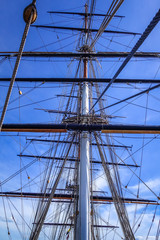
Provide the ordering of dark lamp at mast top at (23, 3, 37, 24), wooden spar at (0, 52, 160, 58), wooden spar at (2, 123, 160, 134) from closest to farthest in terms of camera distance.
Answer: dark lamp at mast top at (23, 3, 37, 24) → wooden spar at (2, 123, 160, 134) → wooden spar at (0, 52, 160, 58)

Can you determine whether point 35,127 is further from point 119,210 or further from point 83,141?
point 119,210

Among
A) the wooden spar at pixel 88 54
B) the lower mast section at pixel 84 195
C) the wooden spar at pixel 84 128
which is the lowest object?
the lower mast section at pixel 84 195

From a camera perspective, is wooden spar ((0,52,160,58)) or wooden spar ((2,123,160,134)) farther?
wooden spar ((0,52,160,58))

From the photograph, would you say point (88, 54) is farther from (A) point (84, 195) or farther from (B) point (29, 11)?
(B) point (29, 11)

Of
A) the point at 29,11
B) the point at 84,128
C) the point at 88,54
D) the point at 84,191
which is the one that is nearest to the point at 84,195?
the point at 84,191

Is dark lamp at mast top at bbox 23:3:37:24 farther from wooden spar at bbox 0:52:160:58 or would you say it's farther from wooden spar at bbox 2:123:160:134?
wooden spar at bbox 0:52:160:58

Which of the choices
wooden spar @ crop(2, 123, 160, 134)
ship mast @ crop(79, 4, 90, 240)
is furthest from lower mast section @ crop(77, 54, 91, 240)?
wooden spar @ crop(2, 123, 160, 134)

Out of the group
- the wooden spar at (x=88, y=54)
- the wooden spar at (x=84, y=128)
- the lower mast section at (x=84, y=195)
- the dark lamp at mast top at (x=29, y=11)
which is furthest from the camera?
the wooden spar at (x=88, y=54)

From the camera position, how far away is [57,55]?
10.5 meters

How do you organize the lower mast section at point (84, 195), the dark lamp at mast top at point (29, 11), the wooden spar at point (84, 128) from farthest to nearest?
the wooden spar at point (84, 128)
the lower mast section at point (84, 195)
the dark lamp at mast top at point (29, 11)

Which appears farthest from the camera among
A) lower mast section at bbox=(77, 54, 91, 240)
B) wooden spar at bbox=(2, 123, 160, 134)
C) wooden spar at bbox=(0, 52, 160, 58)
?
wooden spar at bbox=(0, 52, 160, 58)

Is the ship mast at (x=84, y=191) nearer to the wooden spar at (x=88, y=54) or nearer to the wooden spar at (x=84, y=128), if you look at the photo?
the wooden spar at (x=84, y=128)

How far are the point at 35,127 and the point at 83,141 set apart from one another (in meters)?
1.90

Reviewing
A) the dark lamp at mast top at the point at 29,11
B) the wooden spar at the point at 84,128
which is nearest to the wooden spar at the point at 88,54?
the wooden spar at the point at 84,128
